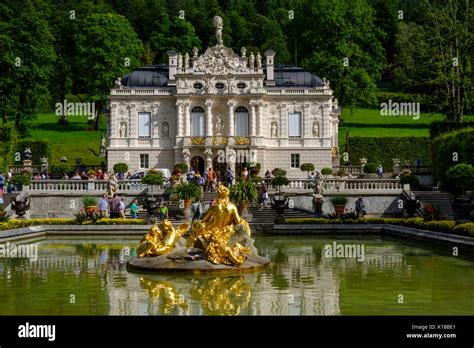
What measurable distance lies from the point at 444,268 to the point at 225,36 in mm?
80680

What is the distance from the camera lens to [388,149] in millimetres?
64375

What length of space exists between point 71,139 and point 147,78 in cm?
1377

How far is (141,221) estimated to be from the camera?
35.7 meters

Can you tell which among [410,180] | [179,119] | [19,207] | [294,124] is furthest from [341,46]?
[19,207]

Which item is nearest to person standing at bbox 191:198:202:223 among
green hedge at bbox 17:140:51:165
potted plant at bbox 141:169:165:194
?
potted plant at bbox 141:169:165:194

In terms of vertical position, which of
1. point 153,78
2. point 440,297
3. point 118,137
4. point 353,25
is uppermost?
point 353,25

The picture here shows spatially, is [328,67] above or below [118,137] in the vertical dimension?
above

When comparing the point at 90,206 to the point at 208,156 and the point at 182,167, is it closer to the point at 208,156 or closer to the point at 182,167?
the point at 182,167

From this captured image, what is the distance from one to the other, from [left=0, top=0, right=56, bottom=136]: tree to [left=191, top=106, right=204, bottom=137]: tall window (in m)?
14.8

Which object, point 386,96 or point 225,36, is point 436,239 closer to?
point 386,96

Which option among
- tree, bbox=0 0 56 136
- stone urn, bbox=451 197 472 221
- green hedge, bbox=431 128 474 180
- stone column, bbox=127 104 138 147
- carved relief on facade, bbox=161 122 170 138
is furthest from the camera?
tree, bbox=0 0 56 136

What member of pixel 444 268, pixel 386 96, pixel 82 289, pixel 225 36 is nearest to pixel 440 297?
pixel 444 268

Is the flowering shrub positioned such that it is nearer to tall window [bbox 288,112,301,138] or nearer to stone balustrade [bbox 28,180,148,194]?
stone balustrade [bbox 28,180,148,194]

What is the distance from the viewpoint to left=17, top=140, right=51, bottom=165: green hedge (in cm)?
6062
